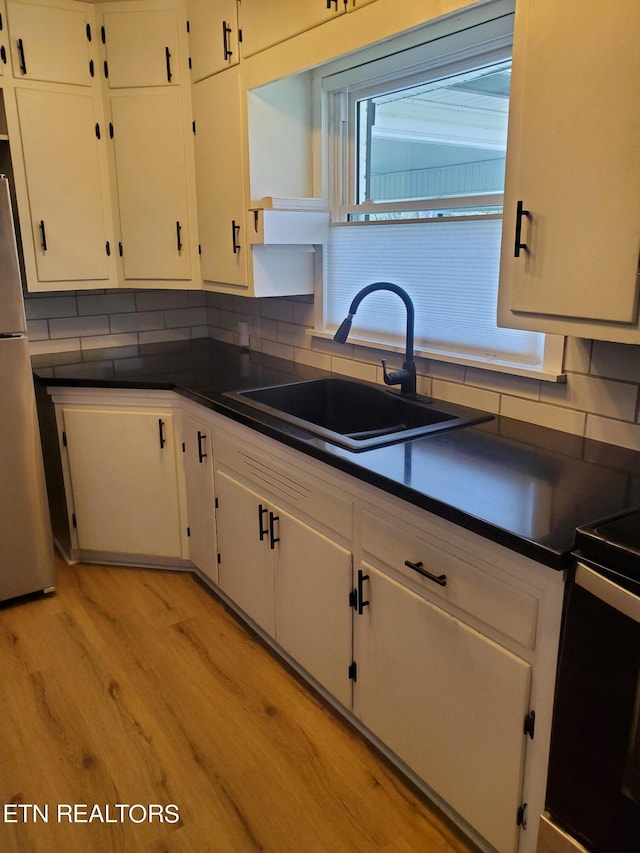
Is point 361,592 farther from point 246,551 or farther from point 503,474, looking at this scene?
point 246,551

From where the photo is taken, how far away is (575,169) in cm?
138

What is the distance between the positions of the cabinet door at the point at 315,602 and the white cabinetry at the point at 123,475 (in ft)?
2.70

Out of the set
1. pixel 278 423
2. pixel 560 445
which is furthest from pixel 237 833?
pixel 560 445

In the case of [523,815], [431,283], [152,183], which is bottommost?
[523,815]

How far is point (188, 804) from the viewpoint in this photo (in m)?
1.74

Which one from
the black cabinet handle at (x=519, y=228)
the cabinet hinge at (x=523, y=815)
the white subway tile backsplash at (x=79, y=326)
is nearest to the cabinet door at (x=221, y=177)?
the white subway tile backsplash at (x=79, y=326)

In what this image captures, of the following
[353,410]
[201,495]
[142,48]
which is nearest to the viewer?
[353,410]

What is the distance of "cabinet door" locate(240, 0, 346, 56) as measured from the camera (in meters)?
1.99

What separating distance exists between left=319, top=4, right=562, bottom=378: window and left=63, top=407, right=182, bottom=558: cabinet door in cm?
90

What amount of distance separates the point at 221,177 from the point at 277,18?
25.3 inches

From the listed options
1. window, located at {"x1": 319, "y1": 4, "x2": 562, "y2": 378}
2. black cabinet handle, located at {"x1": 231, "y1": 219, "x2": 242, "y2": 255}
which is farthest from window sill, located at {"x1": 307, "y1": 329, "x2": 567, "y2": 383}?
black cabinet handle, located at {"x1": 231, "y1": 219, "x2": 242, "y2": 255}

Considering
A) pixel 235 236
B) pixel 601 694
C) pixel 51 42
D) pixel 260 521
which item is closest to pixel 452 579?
pixel 601 694

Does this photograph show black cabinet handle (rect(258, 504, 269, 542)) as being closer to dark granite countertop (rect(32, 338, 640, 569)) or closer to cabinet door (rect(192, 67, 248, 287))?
dark granite countertop (rect(32, 338, 640, 569))

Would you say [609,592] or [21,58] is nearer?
[609,592]
